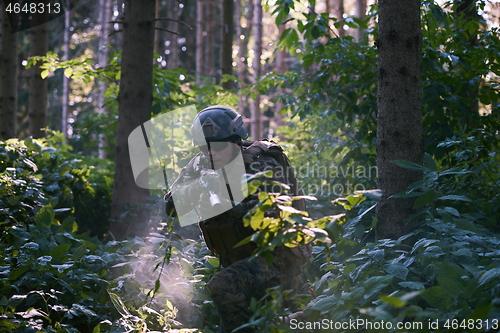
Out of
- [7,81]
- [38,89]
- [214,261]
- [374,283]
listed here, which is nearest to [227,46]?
[38,89]

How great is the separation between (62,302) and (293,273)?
1.87 m

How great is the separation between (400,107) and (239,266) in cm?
185

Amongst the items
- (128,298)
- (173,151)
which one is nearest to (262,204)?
(128,298)

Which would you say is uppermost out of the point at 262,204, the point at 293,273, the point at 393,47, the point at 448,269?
the point at 393,47

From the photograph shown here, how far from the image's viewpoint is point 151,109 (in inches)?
221

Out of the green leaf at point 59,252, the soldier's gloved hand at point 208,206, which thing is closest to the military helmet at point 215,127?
the soldier's gloved hand at point 208,206

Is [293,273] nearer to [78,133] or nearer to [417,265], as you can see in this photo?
[417,265]

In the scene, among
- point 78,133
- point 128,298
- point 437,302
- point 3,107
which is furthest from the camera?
point 78,133

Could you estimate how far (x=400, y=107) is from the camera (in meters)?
3.36

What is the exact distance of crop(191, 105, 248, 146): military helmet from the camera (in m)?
3.38

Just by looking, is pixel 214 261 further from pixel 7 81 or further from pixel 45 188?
pixel 7 81

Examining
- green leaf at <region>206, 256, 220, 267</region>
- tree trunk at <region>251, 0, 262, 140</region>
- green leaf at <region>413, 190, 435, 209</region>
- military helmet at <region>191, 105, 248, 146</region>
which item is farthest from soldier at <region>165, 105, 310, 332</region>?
tree trunk at <region>251, 0, 262, 140</region>

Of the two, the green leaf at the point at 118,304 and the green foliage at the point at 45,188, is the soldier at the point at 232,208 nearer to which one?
the green leaf at the point at 118,304

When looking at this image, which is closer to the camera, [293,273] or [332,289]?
[332,289]
